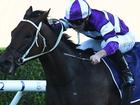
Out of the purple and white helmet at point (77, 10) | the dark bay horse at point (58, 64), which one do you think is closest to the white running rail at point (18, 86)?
the dark bay horse at point (58, 64)

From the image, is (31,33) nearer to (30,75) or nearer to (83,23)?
(83,23)

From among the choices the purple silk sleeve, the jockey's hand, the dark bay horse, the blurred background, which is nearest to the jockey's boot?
the dark bay horse

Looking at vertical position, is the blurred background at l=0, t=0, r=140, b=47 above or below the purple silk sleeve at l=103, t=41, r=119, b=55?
below

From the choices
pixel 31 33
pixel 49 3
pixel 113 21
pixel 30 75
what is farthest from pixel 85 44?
pixel 49 3

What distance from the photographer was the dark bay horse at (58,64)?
606 centimetres

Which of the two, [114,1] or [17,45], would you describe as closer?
[17,45]

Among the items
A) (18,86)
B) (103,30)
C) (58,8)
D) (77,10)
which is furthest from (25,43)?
(58,8)

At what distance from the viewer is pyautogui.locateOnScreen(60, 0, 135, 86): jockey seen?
255 inches

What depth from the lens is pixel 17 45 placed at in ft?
19.8

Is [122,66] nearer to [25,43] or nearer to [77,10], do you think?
[77,10]

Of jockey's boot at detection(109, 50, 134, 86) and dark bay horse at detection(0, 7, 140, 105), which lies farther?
jockey's boot at detection(109, 50, 134, 86)

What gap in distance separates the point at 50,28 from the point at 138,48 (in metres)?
1.23

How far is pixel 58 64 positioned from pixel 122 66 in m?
0.75

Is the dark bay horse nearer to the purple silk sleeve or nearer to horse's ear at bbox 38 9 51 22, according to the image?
horse's ear at bbox 38 9 51 22
